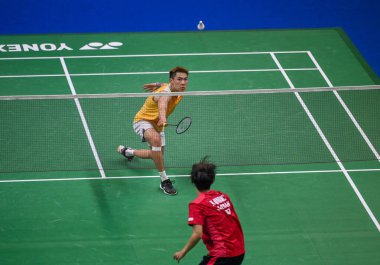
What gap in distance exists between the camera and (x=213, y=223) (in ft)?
26.5

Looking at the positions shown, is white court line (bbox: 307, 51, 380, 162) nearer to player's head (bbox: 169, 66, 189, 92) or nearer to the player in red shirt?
player's head (bbox: 169, 66, 189, 92)

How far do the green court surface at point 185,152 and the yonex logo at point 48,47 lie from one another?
39 mm

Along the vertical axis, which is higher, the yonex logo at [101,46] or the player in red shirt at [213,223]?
the yonex logo at [101,46]

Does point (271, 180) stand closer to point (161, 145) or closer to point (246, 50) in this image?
point (161, 145)

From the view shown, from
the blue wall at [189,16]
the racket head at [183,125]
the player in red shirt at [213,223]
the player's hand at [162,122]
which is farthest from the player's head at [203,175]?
the blue wall at [189,16]

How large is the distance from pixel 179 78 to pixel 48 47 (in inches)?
206

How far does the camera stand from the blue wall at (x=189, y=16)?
658 inches

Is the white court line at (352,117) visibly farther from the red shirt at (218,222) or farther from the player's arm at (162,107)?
the red shirt at (218,222)

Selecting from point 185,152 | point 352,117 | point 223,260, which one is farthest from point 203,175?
point 352,117

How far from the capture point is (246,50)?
52.0ft

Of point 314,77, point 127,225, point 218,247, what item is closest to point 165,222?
point 127,225

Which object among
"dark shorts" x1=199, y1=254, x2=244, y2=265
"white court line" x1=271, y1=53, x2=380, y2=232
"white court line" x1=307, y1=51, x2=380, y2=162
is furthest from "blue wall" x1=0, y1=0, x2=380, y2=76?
"dark shorts" x1=199, y1=254, x2=244, y2=265

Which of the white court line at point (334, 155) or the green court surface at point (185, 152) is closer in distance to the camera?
the green court surface at point (185, 152)

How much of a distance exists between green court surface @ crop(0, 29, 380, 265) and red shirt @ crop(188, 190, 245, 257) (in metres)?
2.18
